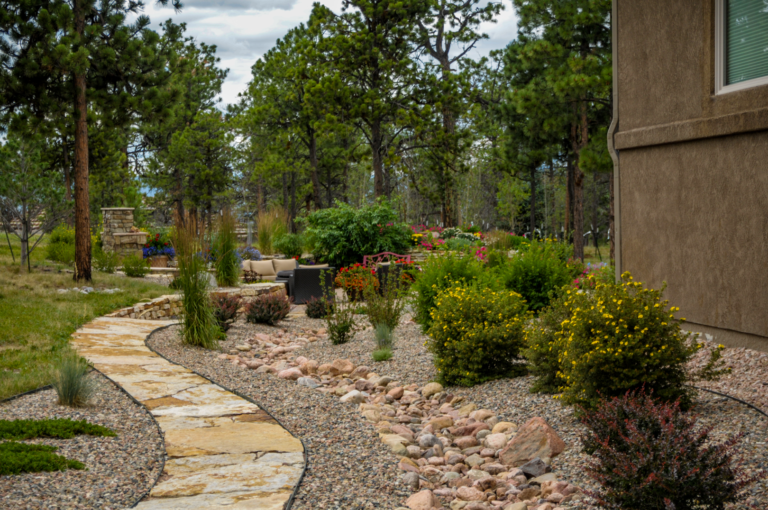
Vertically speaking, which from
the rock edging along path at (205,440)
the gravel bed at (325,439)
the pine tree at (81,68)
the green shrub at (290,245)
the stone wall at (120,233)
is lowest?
the gravel bed at (325,439)

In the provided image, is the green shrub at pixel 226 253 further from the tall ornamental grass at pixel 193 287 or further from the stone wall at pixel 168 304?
the tall ornamental grass at pixel 193 287

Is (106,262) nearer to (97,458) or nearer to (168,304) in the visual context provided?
(168,304)

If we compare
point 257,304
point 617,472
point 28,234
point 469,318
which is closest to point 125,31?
point 28,234

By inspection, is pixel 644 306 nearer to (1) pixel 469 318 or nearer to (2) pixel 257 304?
(1) pixel 469 318

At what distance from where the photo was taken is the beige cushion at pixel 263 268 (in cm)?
1246

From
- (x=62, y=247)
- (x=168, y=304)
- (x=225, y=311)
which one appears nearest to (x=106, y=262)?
(x=62, y=247)

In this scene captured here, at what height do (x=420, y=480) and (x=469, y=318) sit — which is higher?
(x=469, y=318)

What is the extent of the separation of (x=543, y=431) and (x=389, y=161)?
15579mm

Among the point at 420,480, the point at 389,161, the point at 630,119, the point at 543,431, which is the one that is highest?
the point at 389,161

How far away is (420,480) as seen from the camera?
3.41 metres

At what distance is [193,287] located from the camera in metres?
6.41

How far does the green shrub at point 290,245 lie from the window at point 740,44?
1216cm

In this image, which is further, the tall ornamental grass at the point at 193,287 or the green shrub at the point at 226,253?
the green shrub at the point at 226,253

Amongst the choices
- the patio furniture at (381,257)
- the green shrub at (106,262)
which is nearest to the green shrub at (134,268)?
the green shrub at (106,262)
